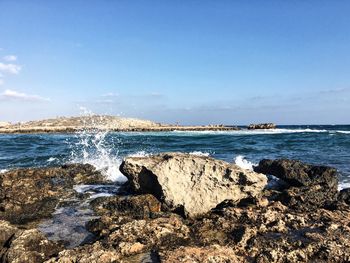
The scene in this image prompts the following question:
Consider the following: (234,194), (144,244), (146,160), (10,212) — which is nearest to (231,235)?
(144,244)

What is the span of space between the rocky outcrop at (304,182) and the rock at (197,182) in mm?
805

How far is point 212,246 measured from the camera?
210 inches

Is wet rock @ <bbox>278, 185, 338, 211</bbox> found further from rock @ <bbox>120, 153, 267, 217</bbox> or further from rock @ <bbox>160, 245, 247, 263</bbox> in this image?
rock @ <bbox>160, 245, 247, 263</bbox>

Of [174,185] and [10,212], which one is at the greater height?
[174,185]

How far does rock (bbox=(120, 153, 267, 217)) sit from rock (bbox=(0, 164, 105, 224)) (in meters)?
2.42

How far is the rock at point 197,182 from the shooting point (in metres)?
7.88

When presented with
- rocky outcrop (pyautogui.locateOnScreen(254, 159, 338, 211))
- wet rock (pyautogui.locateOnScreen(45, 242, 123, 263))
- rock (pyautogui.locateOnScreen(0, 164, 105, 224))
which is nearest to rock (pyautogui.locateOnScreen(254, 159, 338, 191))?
rocky outcrop (pyautogui.locateOnScreen(254, 159, 338, 211))

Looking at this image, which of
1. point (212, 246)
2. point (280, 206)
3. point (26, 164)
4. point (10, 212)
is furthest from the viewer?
point (26, 164)

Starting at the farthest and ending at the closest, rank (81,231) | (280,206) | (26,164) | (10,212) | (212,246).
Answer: (26,164) < (10,212) < (280,206) < (81,231) < (212,246)

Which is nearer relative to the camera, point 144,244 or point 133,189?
point 144,244

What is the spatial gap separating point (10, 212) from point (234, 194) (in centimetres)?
471

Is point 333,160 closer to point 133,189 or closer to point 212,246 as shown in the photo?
point 133,189

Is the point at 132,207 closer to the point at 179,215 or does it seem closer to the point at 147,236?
the point at 179,215

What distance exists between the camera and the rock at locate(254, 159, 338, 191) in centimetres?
994
